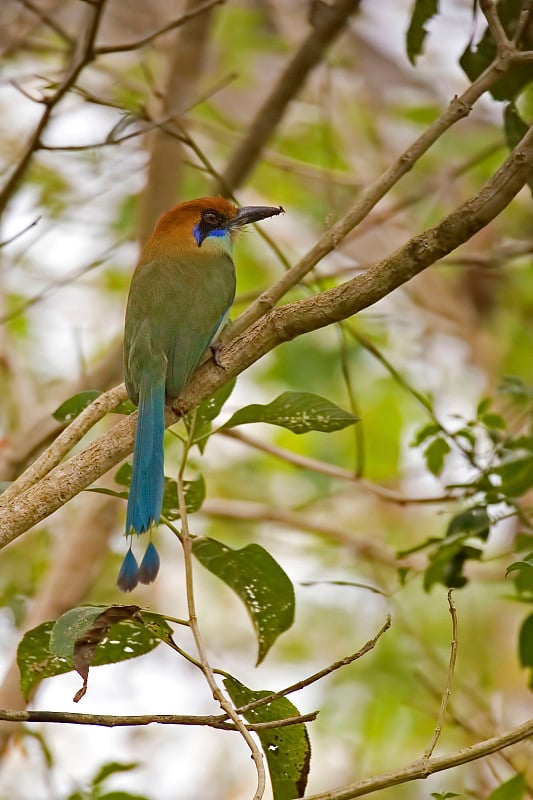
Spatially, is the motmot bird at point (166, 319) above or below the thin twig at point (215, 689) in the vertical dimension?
above

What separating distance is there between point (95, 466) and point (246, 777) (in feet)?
12.8

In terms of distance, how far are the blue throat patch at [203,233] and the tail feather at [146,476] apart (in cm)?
78

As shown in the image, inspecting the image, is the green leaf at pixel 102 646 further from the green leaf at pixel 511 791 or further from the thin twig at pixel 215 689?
the green leaf at pixel 511 791

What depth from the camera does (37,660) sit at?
71.5 inches

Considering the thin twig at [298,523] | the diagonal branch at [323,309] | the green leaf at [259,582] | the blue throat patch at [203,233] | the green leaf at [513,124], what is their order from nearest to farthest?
the diagonal branch at [323,309] → the green leaf at [259,582] → the green leaf at [513,124] → the blue throat patch at [203,233] → the thin twig at [298,523]

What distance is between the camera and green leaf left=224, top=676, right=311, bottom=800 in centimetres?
175

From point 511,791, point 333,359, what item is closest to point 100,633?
point 511,791

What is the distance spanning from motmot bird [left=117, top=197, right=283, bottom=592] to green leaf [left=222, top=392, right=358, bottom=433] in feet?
0.59

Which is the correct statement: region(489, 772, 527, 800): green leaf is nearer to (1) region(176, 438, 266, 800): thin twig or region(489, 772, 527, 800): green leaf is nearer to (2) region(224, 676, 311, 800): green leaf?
(2) region(224, 676, 311, 800): green leaf

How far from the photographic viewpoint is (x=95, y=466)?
69.6 inches

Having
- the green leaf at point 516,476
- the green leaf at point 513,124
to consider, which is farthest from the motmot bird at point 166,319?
the green leaf at point 516,476

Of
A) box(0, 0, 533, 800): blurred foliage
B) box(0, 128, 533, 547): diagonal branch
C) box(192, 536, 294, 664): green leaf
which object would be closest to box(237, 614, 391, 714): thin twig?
box(192, 536, 294, 664): green leaf

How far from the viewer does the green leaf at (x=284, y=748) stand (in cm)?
175

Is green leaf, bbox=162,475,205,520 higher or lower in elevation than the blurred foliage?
lower
